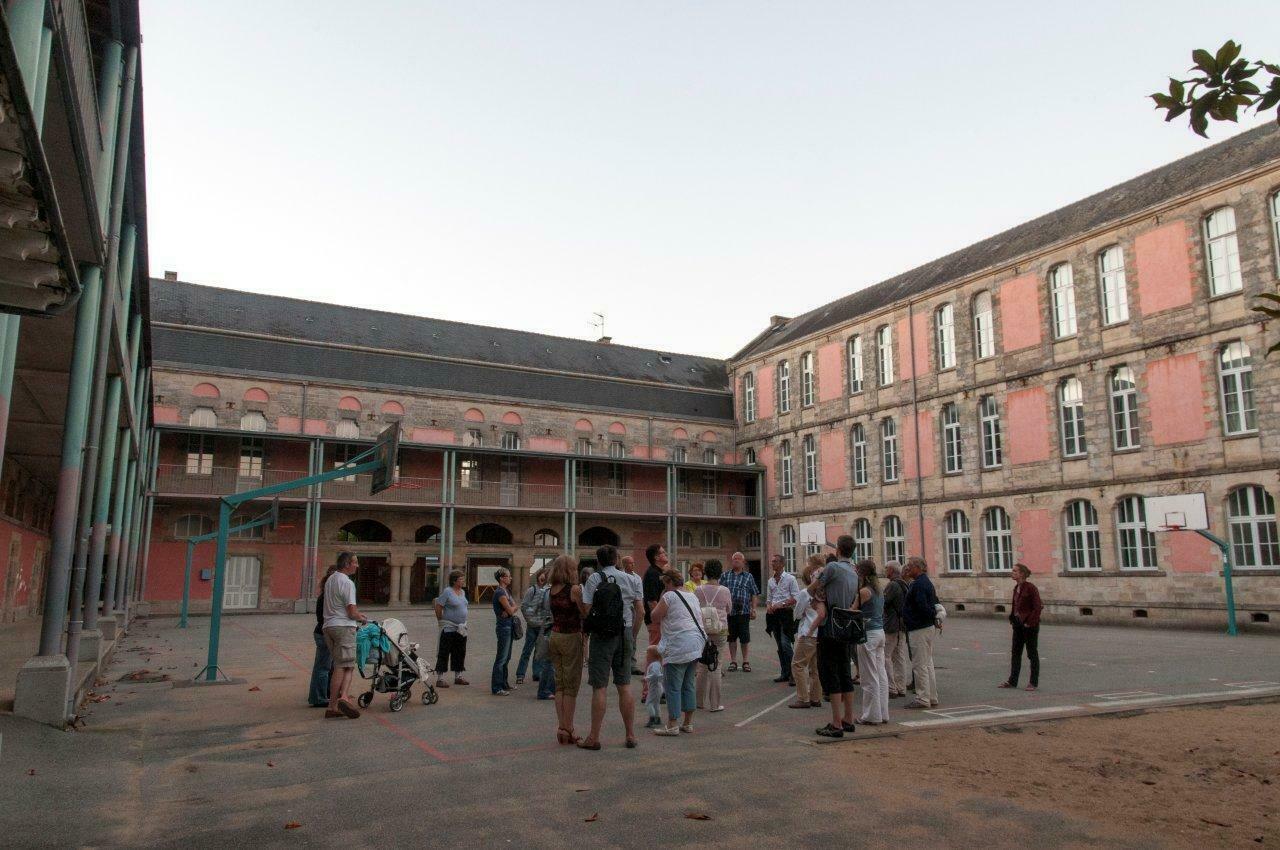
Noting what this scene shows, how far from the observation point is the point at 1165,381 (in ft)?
78.5

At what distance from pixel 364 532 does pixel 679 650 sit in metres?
28.6

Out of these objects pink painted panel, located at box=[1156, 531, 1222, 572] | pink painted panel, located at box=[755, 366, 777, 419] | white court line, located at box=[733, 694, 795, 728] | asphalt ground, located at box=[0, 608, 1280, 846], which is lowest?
white court line, located at box=[733, 694, 795, 728]

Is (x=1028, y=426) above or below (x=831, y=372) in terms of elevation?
below

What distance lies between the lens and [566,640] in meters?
6.79

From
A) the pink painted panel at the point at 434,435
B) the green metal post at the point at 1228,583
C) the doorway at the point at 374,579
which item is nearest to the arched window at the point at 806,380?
the pink painted panel at the point at 434,435

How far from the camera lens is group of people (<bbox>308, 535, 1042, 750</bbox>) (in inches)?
271

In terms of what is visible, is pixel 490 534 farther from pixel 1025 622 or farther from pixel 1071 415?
pixel 1025 622

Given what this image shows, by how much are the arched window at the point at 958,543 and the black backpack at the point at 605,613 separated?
25.0 metres

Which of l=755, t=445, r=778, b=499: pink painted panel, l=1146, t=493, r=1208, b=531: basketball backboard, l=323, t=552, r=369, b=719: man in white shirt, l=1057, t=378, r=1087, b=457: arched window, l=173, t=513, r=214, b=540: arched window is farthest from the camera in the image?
l=755, t=445, r=778, b=499: pink painted panel

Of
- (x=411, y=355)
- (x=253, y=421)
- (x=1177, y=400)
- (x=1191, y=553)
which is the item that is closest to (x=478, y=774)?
(x=1191, y=553)

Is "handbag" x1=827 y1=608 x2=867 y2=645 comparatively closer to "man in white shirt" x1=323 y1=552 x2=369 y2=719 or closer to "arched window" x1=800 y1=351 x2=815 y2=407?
"man in white shirt" x1=323 y1=552 x2=369 y2=719

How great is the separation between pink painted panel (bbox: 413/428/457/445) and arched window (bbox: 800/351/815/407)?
48.2 feet

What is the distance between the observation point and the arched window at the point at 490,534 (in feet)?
118

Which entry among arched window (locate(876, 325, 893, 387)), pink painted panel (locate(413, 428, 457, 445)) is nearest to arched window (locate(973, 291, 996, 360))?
arched window (locate(876, 325, 893, 387))
